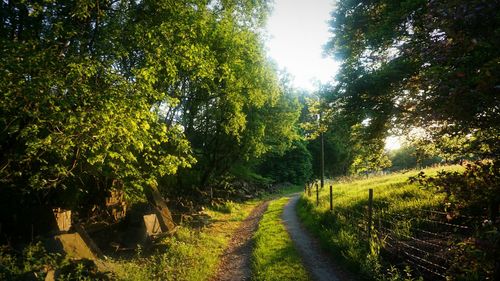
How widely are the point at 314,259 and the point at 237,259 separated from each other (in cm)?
290

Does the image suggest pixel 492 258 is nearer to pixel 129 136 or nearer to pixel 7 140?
pixel 129 136

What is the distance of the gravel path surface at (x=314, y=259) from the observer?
32.6ft

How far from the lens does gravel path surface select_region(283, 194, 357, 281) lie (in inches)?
392

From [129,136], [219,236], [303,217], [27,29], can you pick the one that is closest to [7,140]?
[27,29]

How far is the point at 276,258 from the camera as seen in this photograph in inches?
467

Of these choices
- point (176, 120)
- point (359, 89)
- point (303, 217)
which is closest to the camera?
point (359, 89)

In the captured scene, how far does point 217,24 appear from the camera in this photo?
1781 centimetres

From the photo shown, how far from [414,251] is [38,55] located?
1132 cm

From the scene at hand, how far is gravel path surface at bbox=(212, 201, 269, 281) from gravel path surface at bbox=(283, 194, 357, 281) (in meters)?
1.94

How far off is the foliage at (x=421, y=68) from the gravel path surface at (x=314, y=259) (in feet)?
15.8

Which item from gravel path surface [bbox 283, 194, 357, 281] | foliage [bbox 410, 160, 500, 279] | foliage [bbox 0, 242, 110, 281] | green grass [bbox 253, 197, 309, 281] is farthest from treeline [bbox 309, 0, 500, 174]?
foliage [bbox 0, 242, 110, 281]

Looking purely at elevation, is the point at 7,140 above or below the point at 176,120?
below

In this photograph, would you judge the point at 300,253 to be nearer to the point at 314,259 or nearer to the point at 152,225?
the point at 314,259

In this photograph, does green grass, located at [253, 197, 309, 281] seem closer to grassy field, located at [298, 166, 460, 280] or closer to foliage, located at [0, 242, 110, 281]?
grassy field, located at [298, 166, 460, 280]
